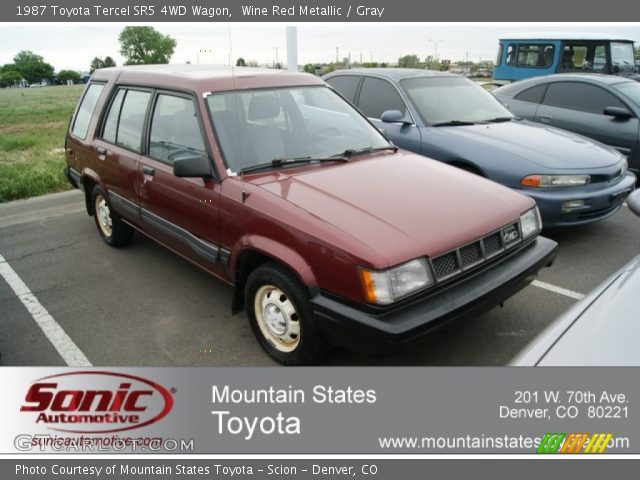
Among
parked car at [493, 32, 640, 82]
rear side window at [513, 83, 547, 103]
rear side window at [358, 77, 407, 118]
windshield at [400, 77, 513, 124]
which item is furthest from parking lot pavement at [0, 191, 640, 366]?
parked car at [493, 32, 640, 82]

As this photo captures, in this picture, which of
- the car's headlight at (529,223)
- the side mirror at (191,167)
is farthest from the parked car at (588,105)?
the side mirror at (191,167)

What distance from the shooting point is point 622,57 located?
11258mm

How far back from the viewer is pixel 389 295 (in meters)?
2.39

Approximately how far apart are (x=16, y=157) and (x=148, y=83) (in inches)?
299

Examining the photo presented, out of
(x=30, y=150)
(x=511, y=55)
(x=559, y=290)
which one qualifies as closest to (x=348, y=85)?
(x=559, y=290)

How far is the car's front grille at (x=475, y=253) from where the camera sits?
258 centimetres

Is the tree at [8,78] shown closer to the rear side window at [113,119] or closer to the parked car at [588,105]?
the rear side window at [113,119]

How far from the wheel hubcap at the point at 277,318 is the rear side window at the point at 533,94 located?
582 cm

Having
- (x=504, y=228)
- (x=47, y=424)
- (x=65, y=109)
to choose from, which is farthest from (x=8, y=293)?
(x=65, y=109)

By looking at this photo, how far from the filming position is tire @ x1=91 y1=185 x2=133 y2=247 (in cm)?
475

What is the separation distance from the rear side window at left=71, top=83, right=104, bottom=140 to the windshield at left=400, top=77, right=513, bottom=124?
3307mm

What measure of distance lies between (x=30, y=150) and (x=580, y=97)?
35.2 ft

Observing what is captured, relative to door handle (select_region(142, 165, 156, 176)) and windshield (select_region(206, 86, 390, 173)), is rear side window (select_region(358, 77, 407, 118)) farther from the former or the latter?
door handle (select_region(142, 165, 156, 176))

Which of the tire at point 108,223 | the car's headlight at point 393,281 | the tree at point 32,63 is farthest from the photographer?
the tree at point 32,63
